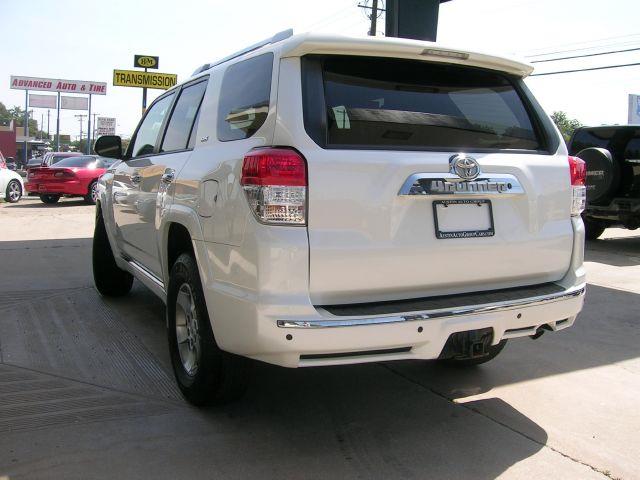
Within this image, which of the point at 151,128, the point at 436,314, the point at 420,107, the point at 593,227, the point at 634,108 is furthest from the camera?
the point at 634,108

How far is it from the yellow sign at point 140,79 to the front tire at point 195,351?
17565mm

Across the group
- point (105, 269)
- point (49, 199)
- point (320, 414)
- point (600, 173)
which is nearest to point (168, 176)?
point (320, 414)

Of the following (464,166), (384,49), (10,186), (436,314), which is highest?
(384,49)

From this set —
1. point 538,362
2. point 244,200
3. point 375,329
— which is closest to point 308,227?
point 244,200

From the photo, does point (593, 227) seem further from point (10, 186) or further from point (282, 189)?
point (10, 186)

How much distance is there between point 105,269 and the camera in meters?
5.95

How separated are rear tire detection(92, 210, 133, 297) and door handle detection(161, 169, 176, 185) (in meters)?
2.28

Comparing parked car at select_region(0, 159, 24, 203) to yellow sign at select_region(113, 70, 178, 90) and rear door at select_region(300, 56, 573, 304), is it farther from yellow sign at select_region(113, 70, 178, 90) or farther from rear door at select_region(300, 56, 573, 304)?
rear door at select_region(300, 56, 573, 304)

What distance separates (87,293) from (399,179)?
4633mm

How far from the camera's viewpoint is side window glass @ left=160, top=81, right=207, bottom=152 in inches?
151

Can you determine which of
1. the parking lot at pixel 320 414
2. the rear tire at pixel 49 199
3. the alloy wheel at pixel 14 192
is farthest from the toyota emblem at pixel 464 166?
the alloy wheel at pixel 14 192

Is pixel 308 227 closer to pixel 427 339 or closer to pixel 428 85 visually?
pixel 427 339

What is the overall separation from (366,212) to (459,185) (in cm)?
50

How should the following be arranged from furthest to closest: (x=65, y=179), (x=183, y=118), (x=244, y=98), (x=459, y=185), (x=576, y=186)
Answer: (x=65, y=179)
(x=183, y=118)
(x=576, y=186)
(x=244, y=98)
(x=459, y=185)
